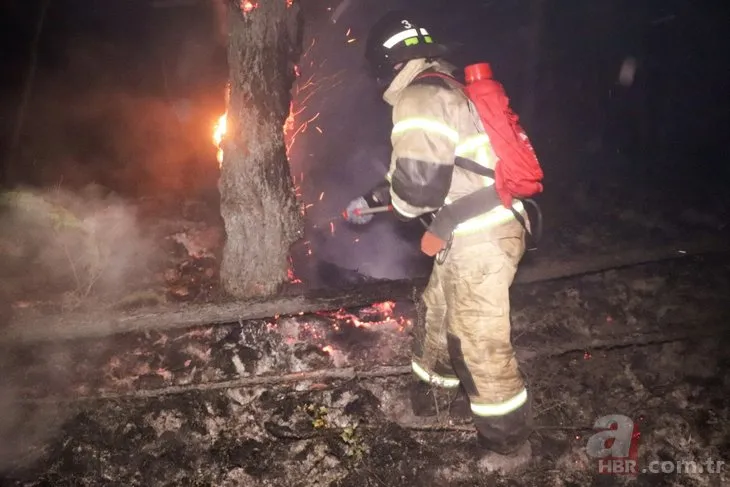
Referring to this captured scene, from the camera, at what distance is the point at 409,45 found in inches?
121

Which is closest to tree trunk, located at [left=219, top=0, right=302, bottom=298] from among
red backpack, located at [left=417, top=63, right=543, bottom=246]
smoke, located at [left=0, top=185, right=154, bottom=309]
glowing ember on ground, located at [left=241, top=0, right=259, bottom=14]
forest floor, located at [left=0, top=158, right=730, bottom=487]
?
glowing ember on ground, located at [left=241, top=0, right=259, bottom=14]

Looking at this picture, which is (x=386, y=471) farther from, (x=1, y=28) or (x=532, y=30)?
(x=1, y=28)

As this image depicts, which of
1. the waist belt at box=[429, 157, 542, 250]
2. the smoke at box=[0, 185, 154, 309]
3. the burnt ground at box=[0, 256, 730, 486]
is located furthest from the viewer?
the smoke at box=[0, 185, 154, 309]

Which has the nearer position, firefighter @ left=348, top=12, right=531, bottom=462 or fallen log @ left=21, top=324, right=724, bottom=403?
firefighter @ left=348, top=12, right=531, bottom=462

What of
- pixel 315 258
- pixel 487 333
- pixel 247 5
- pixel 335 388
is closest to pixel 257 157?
pixel 247 5

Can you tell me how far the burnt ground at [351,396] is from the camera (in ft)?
11.6

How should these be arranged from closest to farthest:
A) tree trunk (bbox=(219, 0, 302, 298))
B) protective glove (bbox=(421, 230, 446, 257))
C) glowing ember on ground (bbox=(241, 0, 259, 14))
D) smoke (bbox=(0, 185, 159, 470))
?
protective glove (bbox=(421, 230, 446, 257)) → smoke (bbox=(0, 185, 159, 470)) → glowing ember on ground (bbox=(241, 0, 259, 14)) → tree trunk (bbox=(219, 0, 302, 298))

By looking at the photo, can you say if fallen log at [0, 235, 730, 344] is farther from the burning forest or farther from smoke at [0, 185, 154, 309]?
smoke at [0, 185, 154, 309]

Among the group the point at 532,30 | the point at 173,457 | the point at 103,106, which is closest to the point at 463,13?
the point at 532,30

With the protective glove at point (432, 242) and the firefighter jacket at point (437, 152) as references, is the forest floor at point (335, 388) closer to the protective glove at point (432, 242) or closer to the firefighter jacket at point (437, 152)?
the protective glove at point (432, 242)

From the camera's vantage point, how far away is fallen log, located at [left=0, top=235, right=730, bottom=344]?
475 cm

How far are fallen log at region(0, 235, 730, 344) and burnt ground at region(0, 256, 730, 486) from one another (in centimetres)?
12

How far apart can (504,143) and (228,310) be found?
3.36 metres

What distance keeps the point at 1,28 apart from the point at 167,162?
10.5ft
